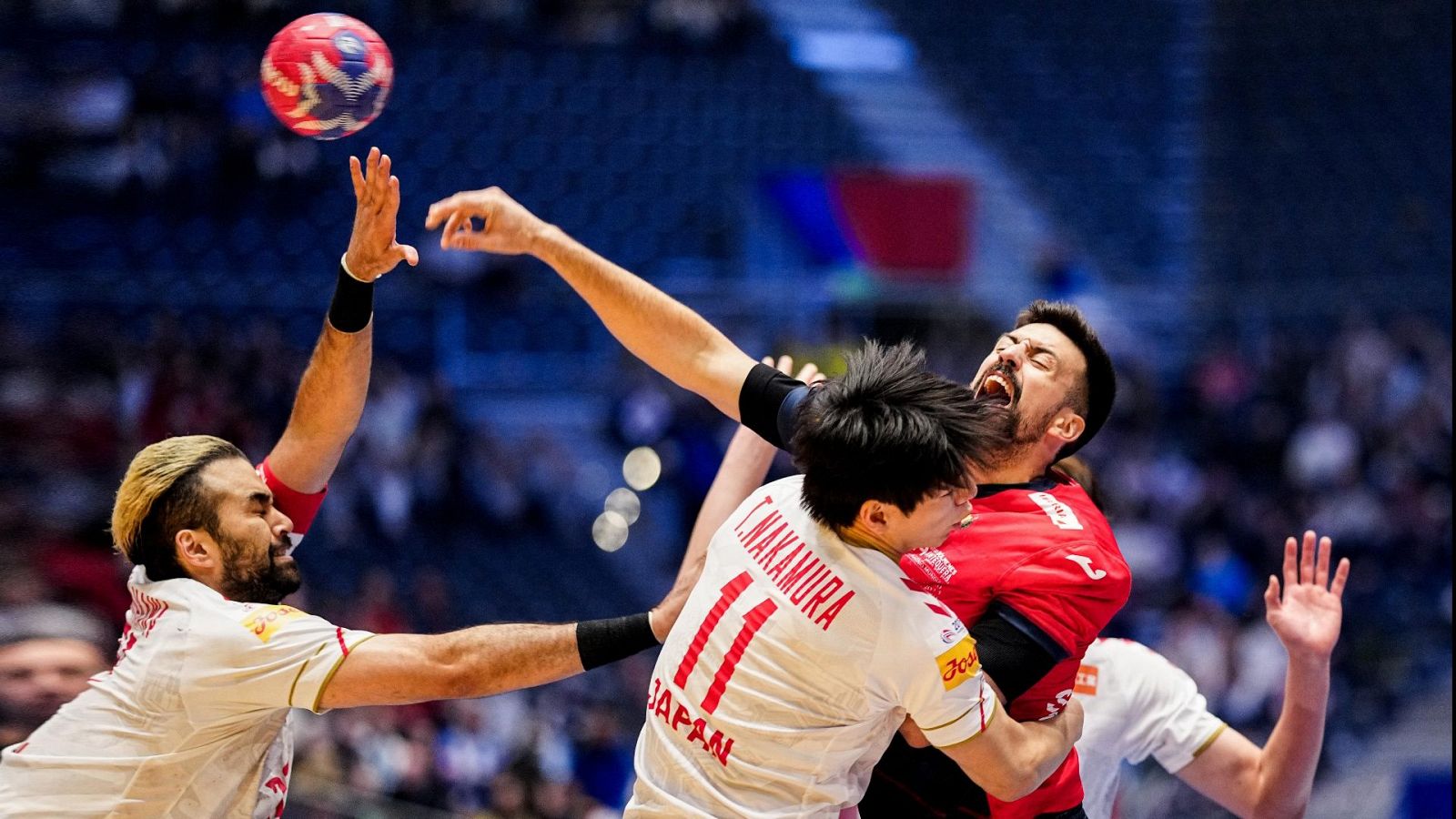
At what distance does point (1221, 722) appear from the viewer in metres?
4.97

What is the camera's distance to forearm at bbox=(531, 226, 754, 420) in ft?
13.8

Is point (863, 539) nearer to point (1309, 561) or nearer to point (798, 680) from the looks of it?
point (798, 680)

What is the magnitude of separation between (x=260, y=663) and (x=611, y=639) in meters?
0.87

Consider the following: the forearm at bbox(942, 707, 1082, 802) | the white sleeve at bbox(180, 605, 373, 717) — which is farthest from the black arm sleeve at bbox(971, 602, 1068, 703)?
→ the white sleeve at bbox(180, 605, 373, 717)

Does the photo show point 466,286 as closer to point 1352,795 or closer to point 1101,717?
point 1352,795

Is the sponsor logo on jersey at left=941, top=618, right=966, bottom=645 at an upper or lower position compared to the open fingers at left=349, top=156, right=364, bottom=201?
lower

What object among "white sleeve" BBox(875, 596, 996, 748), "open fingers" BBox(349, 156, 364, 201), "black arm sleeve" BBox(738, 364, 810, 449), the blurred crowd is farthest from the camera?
the blurred crowd

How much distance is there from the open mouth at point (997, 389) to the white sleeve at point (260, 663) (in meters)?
1.79

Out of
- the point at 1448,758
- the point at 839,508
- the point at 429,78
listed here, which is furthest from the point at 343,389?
the point at 429,78

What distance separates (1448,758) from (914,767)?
10.2 metres

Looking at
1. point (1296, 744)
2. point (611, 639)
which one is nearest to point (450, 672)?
point (611, 639)

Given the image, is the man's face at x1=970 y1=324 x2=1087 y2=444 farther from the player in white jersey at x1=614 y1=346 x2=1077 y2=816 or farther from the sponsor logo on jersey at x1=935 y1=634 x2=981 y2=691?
the sponsor logo on jersey at x1=935 y1=634 x2=981 y2=691

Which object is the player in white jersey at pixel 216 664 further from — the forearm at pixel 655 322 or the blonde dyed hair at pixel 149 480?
the forearm at pixel 655 322

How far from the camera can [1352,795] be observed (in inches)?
463
